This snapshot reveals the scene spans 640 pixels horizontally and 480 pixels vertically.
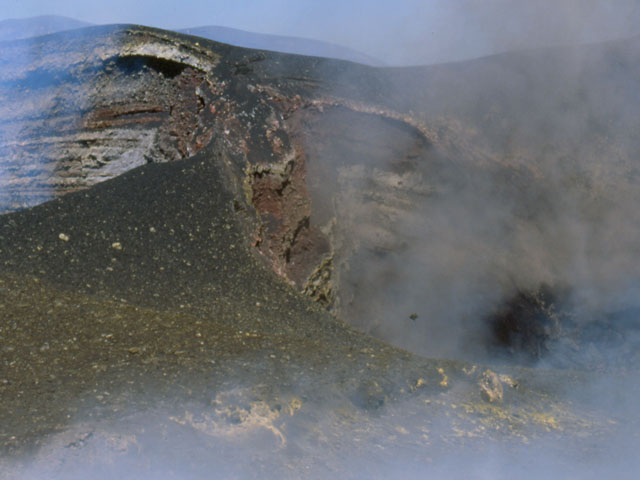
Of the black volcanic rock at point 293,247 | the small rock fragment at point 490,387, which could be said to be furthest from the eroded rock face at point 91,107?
the small rock fragment at point 490,387

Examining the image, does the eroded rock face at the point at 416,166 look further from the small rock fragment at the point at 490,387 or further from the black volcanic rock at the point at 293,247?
the small rock fragment at the point at 490,387

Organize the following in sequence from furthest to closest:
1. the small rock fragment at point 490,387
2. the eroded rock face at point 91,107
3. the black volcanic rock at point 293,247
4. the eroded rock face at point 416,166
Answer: the eroded rock face at point 91,107
the eroded rock face at point 416,166
the small rock fragment at point 490,387
the black volcanic rock at point 293,247

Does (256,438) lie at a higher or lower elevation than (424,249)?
higher

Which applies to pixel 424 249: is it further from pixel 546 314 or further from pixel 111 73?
pixel 111 73

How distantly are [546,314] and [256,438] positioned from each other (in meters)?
4.87

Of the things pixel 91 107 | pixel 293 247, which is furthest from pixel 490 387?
pixel 91 107

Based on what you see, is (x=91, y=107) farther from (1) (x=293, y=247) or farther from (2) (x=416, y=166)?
(2) (x=416, y=166)

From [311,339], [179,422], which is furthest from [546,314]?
[179,422]

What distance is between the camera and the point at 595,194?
579 centimetres

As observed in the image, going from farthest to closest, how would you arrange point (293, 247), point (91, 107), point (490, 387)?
point (91, 107)
point (293, 247)
point (490, 387)

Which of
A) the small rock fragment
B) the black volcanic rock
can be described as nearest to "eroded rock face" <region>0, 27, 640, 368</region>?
the black volcanic rock

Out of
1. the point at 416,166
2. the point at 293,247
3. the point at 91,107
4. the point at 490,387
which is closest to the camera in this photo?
the point at 490,387

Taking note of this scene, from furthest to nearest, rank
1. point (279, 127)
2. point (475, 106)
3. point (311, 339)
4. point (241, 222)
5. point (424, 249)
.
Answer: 1. point (424, 249)
2. point (475, 106)
3. point (279, 127)
4. point (241, 222)
5. point (311, 339)

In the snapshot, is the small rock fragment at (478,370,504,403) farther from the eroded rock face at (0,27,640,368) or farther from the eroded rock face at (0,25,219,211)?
the eroded rock face at (0,25,219,211)
